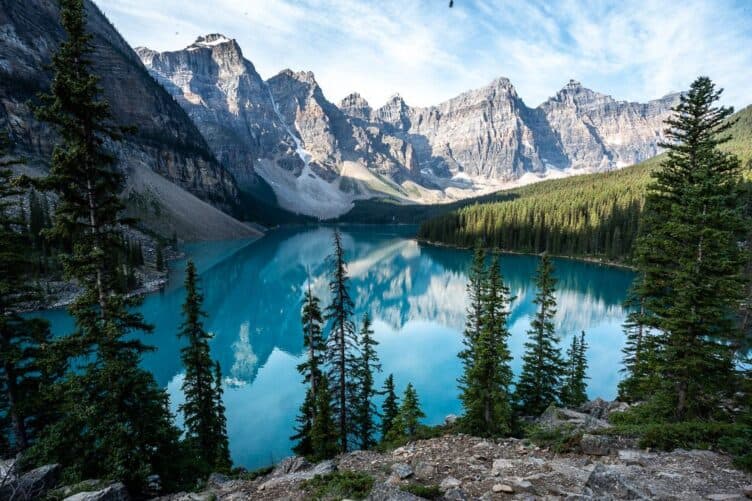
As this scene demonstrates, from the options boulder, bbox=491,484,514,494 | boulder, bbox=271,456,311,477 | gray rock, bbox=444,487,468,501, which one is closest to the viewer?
gray rock, bbox=444,487,468,501

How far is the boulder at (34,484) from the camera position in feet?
24.9

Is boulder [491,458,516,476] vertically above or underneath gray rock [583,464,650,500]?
underneath

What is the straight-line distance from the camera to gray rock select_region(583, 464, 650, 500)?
6.67m

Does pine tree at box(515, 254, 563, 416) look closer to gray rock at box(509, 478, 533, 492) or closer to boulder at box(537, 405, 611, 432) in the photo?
boulder at box(537, 405, 611, 432)

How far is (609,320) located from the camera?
50281 millimetres

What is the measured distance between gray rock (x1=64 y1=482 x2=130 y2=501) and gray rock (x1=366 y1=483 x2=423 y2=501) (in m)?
6.13

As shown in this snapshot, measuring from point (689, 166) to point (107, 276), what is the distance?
21932 millimetres

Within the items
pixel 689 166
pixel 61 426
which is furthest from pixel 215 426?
pixel 689 166

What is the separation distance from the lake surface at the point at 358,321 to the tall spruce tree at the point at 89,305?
12.6 meters

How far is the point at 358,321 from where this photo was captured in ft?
164

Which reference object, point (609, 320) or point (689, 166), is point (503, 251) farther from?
point (689, 166)

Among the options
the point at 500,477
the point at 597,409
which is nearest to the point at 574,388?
the point at 597,409

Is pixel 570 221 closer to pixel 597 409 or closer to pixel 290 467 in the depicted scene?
pixel 597 409

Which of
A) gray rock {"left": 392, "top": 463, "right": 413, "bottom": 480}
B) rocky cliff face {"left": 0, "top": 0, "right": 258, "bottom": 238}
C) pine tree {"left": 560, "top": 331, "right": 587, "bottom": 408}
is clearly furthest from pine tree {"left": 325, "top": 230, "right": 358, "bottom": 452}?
rocky cliff face {"left": 0, "top": 0, "right": 258, "bottom": 238}
